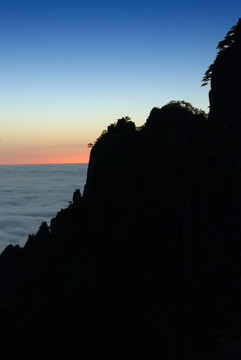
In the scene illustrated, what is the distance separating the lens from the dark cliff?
26812 mm

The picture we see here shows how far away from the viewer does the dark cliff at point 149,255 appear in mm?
26812

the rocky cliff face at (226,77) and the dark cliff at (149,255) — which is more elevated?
the rocky cliff face at (226,77)

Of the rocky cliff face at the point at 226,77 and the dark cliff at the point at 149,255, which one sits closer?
the dark cliff at the point at 149,255

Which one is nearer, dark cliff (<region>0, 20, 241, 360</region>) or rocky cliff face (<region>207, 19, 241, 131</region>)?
dark cliff (<region>0, 20, 241, 360</region>)

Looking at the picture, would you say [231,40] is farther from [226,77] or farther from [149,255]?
[149,255]

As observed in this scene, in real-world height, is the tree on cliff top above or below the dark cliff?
above

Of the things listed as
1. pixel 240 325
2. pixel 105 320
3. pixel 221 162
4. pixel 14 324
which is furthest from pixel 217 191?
pixel 14 324

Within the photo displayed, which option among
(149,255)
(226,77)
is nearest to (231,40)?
(226,77)

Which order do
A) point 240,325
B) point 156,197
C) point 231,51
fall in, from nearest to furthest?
point 240,325 → point 156,197 → point 231,51

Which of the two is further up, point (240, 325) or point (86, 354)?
point (240, 325)

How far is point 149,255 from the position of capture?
3055 centimetres

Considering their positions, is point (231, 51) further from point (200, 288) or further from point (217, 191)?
point (200, 288)

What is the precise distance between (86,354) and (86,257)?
9701mm

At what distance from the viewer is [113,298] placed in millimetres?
30750
